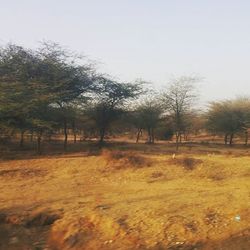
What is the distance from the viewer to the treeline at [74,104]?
18.0 metres

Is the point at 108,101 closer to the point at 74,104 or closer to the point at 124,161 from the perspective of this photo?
the point at 74,104

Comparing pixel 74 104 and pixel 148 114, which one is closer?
pixel 74 104

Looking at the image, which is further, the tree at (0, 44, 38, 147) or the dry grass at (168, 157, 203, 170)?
the tree at (0, 44, 38, 147)

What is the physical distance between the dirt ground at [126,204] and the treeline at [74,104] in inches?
145

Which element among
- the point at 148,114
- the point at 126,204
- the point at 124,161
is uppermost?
the point at 148,114

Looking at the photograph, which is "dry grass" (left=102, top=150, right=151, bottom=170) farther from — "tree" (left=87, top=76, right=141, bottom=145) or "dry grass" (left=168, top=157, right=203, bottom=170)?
"tree" (left=87, top=76, right=141, bottom=145)

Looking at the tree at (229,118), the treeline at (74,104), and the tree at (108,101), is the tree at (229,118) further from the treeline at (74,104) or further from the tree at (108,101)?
the tree at (108,101)

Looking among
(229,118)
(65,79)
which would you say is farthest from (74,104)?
(229,118)

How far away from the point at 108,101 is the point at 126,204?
1756cm

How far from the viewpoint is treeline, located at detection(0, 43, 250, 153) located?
18000 millimetres

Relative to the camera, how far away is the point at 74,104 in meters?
24.1

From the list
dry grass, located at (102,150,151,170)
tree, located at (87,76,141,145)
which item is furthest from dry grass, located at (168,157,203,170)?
tree, located at (87,76,141,145)

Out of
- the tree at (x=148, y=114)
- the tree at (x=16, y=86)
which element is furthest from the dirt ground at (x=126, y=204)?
the tree at (x=148, y=114)

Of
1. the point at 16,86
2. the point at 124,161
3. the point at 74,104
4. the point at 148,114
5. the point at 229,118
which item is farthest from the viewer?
the point at 229,118
